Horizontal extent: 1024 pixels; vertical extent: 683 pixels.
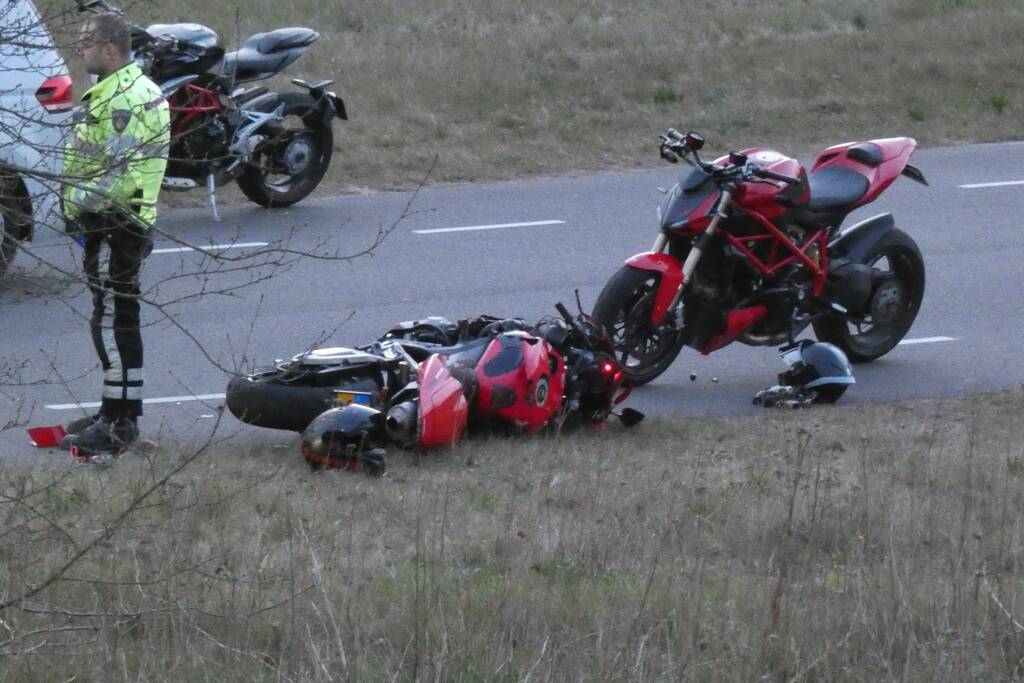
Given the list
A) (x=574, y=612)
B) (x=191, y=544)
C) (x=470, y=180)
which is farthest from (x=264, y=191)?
(x=574, y=612)

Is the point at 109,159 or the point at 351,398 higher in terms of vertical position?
the point at 109,159

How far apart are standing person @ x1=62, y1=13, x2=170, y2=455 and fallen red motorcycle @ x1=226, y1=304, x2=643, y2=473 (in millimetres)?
578

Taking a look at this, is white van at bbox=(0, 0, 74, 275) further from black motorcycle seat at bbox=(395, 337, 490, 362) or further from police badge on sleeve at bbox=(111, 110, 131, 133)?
black motorcycle seat at bbox=(395, 337, 490, 362)

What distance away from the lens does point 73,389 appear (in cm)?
887

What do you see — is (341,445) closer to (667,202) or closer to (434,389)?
(434,389)

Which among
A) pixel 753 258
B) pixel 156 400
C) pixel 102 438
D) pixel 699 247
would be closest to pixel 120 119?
pixel 102 438

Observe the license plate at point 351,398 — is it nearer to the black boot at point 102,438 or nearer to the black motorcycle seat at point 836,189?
the black boot at point 102,438

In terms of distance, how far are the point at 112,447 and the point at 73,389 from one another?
1.65 m

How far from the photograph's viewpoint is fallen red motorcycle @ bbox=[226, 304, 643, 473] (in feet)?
22.9

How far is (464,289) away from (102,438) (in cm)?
440

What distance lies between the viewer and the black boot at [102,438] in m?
7.25

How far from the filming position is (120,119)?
5379mm

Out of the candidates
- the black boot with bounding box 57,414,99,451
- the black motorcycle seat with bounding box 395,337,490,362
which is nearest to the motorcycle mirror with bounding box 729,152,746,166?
the black motorcycle seat with bounding box 395,337,490,362

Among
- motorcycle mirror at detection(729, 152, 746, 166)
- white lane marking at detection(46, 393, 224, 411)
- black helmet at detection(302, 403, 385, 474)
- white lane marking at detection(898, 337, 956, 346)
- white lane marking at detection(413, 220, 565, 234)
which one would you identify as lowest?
white lane marking at detection(46, 393, 224, 411)
